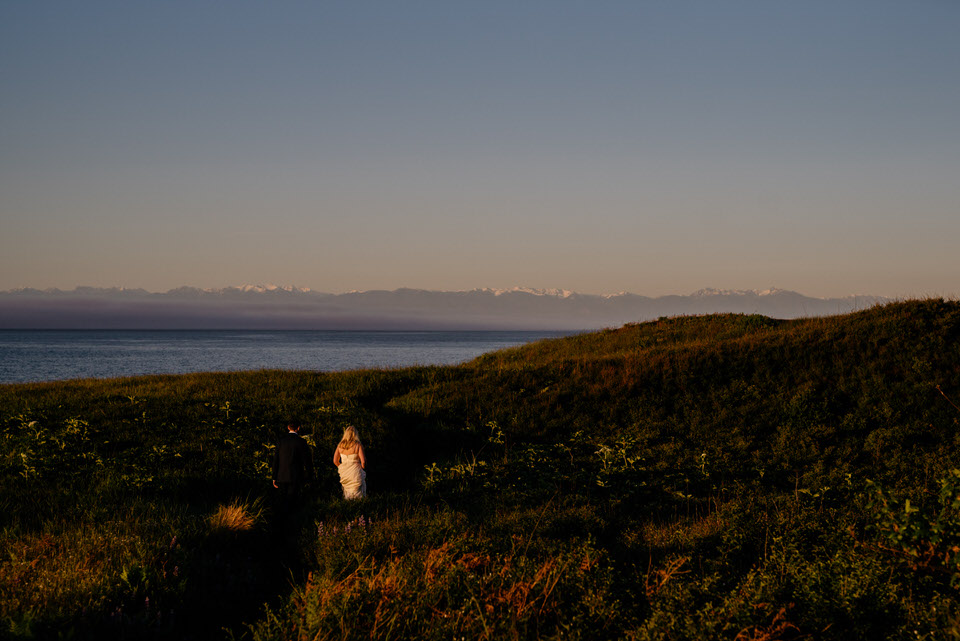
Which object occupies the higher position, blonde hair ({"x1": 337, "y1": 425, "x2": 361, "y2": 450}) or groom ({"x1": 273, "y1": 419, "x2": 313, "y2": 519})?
blonde hair ({"x1": 337, "y1": 425, "x2": 361, "y2": 450})

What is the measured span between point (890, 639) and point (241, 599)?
7.51 m

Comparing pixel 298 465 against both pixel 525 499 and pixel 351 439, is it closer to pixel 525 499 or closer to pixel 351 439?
pixel 351 439

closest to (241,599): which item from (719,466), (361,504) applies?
(361,504)

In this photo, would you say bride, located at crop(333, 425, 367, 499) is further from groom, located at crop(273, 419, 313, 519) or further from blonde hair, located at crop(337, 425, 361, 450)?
groom, located at crop(273, 419, 313, 519)

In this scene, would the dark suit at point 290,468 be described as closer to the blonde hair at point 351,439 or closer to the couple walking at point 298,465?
the couple walking at point 298,465

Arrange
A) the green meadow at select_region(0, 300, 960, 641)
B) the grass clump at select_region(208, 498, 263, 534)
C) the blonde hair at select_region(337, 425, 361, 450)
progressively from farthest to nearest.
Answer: the blonde hair at select_region(337, 425, 361, 450) < the grass clump at select_region(208, 498, 263, 534) < the green meadow at select_region(0, 300, 960, 641)

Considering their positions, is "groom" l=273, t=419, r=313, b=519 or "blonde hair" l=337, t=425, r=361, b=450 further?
"blonde hair" l=337, t=425, r=361, b=450

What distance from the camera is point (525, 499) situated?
44.3 ft

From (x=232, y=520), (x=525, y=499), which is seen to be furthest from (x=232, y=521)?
(x=525, y=499)

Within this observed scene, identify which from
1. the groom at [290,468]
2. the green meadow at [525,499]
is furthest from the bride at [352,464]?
the groom at [290,468]

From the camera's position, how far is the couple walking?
12.2m

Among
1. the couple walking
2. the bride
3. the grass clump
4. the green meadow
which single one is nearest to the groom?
the couple walking

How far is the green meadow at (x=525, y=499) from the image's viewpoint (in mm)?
6930

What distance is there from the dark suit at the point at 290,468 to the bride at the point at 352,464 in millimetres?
676
